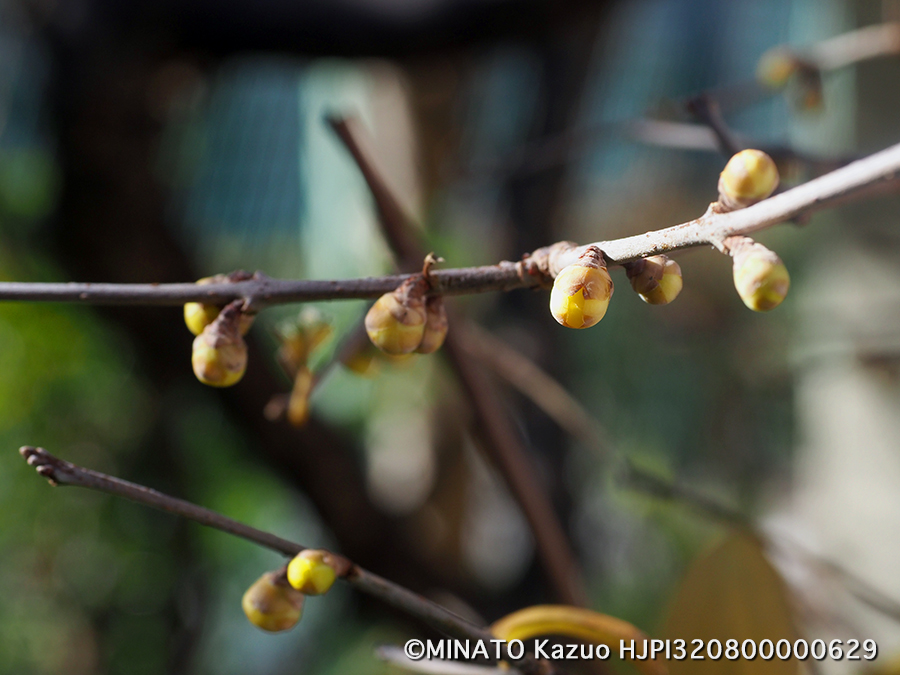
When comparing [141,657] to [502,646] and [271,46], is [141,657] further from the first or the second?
[502,646]

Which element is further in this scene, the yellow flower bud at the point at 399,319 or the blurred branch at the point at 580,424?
the blurred branch at the point at 580,424

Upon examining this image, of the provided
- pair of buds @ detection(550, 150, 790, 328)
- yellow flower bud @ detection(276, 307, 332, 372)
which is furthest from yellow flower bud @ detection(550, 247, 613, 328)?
yellow flower bud @ detection(276, 307, 332, 372)

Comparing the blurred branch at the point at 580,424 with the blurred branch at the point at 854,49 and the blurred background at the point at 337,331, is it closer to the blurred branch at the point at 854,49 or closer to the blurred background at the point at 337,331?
the blurred background at the point at 337,331

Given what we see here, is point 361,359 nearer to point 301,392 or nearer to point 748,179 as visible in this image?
point 301,392

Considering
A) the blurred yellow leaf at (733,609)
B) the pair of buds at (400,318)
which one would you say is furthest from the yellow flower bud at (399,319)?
the blurred yellow leaf at (733,609)

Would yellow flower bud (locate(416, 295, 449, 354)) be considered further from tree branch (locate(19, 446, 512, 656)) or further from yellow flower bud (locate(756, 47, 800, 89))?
yellow flower bud (locate(756, 47, 800, 89))

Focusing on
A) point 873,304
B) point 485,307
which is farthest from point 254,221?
point 873,304

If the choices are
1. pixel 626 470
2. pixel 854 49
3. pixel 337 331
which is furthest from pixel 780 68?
pixel 337 331

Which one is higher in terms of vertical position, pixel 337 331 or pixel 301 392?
pixel 337 331
